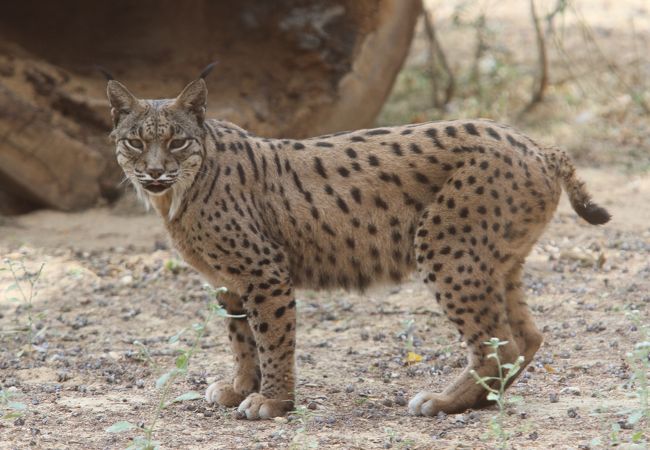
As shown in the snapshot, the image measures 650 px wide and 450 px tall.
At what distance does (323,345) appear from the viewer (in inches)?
286

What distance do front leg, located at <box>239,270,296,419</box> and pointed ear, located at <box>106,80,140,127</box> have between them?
3.93 ft

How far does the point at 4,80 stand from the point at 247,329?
4.29 metres

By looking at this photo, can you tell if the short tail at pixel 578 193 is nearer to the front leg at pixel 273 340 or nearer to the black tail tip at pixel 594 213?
the black tail tip at pixel 594 213

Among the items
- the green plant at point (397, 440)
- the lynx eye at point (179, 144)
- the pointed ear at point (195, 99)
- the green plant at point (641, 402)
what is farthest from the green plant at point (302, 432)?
the pointed ear at point (195, 99)

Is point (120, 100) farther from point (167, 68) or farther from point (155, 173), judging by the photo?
point (167, 68)

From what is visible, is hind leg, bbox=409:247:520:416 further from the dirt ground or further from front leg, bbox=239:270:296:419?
front leg, bbox=239:270:296:419

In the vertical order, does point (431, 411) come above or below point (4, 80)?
below

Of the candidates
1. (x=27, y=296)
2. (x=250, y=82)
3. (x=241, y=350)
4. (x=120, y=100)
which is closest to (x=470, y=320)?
(x=241, y=350)

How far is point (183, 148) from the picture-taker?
5961mm

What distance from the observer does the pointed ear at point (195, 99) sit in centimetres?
602

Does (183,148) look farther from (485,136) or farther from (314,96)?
(314,96)

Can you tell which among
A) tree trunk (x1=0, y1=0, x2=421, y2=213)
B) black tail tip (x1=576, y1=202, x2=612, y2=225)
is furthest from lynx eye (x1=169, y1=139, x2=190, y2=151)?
tree trunk (x1=0, y1=0, x2=421, y2=213)

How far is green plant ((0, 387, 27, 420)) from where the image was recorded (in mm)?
5516

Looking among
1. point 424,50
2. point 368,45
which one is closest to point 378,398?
point 368,45
